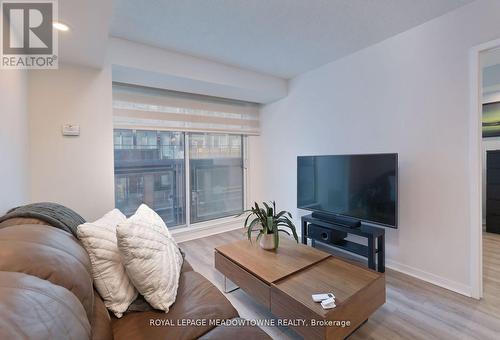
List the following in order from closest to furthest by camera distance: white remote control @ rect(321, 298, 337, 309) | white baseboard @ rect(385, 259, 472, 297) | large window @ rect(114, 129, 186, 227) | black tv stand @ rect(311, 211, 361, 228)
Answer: white remote control @ rect(321, 298, 337, 309) → white baseboard @ rect(385, 259, 472, 297) → black tv stand @ rect(311, 211, 361, 228) → large window @ rect(114, 129, 186, 227)

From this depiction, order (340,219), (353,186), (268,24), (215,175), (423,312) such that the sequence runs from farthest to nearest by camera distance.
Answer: (215,175) → (340,219) → (353,186) → (268,24) → (423,312)

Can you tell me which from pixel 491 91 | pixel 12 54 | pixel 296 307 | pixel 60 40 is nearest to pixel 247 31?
pixel 60 40

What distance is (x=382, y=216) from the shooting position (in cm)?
234

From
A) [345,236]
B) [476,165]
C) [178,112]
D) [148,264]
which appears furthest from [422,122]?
[178,112]

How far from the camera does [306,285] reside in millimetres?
1558

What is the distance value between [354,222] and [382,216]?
331 millimetres

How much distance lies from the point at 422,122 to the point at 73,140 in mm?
3449

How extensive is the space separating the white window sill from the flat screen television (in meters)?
1.35

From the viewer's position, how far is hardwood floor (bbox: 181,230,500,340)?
1588 mm

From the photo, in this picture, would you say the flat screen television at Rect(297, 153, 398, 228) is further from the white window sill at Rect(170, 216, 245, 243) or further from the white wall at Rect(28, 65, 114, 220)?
the white wall at Rect(28, 65, 114, 220)

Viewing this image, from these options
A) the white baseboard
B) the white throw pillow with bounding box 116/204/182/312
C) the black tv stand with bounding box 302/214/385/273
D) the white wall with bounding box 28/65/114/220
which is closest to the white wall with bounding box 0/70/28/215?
the white wall with bounding box 28/65/114/220

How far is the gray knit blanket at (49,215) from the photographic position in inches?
43.1

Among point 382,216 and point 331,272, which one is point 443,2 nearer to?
point 382,216

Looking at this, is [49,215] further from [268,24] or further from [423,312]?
[423,312]
